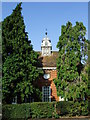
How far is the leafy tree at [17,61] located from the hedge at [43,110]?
1509 mm

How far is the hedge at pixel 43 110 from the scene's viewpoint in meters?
22.3

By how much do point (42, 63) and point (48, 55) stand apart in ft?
9.23

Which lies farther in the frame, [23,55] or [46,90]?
[46,90]

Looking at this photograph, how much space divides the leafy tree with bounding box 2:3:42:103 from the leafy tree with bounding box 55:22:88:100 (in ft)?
10.4

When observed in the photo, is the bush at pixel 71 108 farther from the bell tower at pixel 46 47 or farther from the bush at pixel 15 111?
the bell tower at pixel 46 47

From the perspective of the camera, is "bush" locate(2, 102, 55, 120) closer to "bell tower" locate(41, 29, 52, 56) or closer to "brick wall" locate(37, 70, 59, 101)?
"brick wall" locate(37, 70, 59, 101)

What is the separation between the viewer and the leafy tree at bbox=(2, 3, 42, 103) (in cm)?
2383

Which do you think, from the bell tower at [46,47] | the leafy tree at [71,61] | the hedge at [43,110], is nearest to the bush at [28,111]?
the hedge at [43,110]

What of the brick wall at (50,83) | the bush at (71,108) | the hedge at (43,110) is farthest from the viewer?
the brick wall at (50,83)

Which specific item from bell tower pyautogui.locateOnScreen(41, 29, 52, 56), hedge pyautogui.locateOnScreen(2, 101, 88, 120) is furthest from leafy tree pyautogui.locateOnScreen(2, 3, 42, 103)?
bell tower pyautogui.locateOnScreen(41, 29, 52, 56)

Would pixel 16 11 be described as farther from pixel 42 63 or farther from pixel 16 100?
pixel 16 100

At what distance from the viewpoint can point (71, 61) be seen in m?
25.0

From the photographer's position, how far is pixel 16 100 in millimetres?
26688

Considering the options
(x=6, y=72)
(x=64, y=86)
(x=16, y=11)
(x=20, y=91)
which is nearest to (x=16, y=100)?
(x=20, y=91)
